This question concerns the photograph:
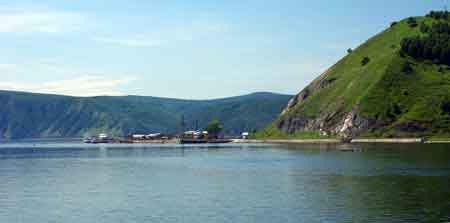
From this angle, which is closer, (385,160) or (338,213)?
(338,213)

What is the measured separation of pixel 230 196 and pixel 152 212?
17398 millimetres

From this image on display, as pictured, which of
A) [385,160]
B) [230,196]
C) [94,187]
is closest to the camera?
[230,196]

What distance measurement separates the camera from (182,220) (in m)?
73.5

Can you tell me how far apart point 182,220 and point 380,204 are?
23.2 m

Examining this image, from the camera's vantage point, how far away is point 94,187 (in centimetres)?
11269

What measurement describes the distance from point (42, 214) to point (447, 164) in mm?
86192

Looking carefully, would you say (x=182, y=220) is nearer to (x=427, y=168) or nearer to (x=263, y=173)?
(x=263, y=173)

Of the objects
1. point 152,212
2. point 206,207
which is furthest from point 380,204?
point 152,212

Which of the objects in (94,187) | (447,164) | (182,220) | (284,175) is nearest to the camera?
(182,220)

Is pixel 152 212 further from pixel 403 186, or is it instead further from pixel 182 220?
pixel 403 186

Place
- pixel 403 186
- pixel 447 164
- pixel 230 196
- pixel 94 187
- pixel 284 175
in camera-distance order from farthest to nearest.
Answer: pixel 447 164
pixel 284 175
pixel 94 187
pixel 403 186
pixel 230 196

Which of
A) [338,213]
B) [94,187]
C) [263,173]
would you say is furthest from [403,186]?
[94,187]

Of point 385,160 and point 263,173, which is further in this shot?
point 385,160

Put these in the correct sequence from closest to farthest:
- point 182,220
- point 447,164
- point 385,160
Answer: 1. point 182,220
2. point 447,164
3. point 385,160
